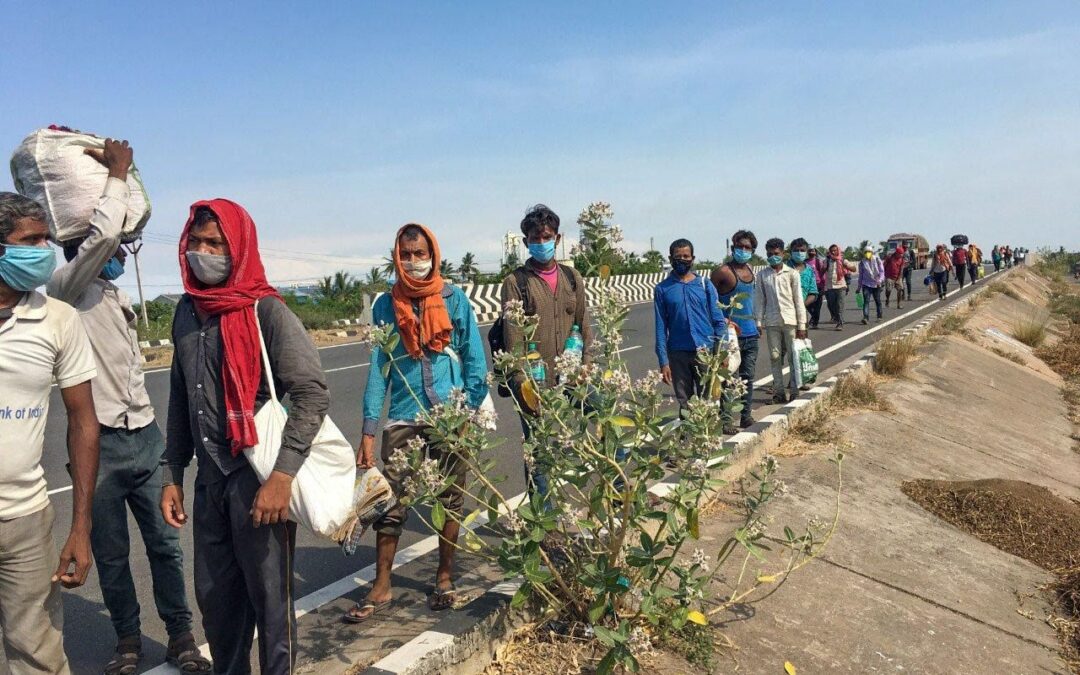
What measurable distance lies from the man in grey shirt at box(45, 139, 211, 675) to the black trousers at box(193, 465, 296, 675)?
53cm

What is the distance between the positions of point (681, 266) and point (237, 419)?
4.24m

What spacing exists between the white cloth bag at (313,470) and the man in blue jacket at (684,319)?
12.4 feet

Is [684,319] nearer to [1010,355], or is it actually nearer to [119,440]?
[119,440]

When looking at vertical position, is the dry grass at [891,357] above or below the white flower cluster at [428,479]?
below

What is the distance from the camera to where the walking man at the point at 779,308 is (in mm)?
8430

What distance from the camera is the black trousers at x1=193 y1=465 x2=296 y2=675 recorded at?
2.76m

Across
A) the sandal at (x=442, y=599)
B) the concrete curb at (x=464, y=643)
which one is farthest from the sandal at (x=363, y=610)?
the concrete curb at (x=464, y=643)

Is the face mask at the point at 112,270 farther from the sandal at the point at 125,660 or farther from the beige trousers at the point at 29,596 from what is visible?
the sandal at the point at 125,660

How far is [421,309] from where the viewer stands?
3.75 meters

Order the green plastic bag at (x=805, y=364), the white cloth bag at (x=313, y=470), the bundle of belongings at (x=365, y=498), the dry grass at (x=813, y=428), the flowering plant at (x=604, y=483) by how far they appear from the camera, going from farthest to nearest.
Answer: the green plastic bag at (x=805, y=364) < the dry grass at (x=813, y=428) < the flowering plant at (x=604, y=483) < the bundle of belongings at (x=365, y=498) < the white cloth bag at (x=313, y=470)

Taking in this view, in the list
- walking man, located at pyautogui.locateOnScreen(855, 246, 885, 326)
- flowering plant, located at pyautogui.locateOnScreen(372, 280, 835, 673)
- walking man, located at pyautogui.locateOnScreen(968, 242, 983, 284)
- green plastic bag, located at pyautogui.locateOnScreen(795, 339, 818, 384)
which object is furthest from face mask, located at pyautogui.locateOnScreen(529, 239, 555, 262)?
walking man, located at pyautogui.locateOnScreen(968, 242, 983, 284)

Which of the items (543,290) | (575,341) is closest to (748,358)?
(575,341)

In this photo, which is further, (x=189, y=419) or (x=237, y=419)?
(x=189, y=419)

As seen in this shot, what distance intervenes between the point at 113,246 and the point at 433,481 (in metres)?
1.49
